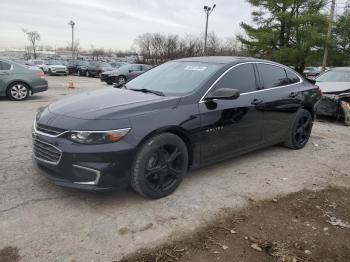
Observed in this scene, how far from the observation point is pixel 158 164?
12.6ft

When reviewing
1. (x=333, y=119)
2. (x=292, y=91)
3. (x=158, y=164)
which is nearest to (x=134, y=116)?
(x=158, y=164)

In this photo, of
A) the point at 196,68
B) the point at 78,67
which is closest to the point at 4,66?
the point at 196,68

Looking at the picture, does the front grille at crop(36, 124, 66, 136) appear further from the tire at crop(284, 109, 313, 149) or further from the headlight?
the tire at crop(284, 109, 313, 149)

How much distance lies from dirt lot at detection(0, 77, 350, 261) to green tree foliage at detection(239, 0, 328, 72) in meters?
23.6

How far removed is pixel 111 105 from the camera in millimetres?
3842

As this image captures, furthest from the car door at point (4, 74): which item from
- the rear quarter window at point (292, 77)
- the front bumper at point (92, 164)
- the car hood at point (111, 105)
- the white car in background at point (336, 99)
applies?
the white car in background at point (336, 99)

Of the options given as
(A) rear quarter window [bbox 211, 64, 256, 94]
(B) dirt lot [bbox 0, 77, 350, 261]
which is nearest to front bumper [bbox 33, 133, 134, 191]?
(B) dirt lot [bbox 0, 77, 350, 261]

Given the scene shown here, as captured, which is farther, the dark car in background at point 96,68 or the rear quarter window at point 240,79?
the dark car in background at point 96,68

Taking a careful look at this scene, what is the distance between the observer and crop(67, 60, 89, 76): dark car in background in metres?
31.5

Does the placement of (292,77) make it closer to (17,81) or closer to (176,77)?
(176,77)

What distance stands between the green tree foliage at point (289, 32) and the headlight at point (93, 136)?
85.7ft

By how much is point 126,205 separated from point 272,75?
125 inches

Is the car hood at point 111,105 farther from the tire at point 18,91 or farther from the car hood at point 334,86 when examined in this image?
the tire at point 18,91

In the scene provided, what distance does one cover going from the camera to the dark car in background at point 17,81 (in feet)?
36.9
